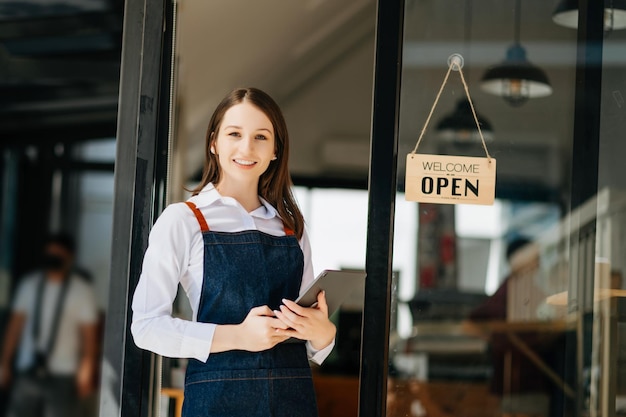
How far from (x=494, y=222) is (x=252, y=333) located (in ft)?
4.80

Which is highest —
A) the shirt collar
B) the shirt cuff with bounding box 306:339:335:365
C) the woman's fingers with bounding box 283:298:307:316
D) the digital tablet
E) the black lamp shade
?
the black lamp shade

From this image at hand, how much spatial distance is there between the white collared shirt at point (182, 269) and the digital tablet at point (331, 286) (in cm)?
14

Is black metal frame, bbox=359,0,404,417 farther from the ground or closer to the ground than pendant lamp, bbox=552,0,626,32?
closer to the ground

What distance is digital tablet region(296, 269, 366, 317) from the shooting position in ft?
7.13

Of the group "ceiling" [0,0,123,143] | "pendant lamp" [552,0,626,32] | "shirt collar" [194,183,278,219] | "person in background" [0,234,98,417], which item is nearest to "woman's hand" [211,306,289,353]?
"shirt collar" [194,183,278,219]

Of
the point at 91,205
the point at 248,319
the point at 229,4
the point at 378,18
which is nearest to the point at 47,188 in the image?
the point at 91,205

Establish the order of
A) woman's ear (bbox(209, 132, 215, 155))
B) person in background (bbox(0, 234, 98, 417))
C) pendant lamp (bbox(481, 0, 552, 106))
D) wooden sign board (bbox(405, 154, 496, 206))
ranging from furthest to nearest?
person in background (bbox(0, 234, 98, 417))
pendant lamp (bbox(481, 0, 552, 106))
wooden sign board (bbox(405, 154, 496, 206))
woman's ear (bbox(209, 132, 215, 155))

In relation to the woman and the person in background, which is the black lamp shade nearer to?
the woman

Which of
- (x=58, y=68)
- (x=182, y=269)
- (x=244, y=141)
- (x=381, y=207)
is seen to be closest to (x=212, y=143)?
(x=244, y=141)

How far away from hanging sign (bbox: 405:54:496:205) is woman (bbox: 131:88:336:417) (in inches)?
19.2

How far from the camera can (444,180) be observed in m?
2.86

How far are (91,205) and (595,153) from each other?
11.8 ft

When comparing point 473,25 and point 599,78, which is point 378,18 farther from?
point 599,78

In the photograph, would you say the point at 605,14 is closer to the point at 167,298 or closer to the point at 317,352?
the point at 317,352
